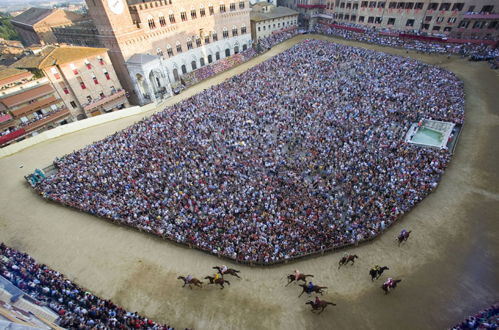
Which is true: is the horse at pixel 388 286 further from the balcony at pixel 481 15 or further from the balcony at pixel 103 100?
the balcony at pixel 481 15

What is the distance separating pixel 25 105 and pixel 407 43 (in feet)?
203

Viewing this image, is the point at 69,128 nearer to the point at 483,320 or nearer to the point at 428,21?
the point at 483,320

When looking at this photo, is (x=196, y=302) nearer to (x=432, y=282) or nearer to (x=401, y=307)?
(x=401, y=307)

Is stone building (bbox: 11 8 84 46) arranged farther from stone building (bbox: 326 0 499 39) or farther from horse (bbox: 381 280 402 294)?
horse (bbox: 381 280 402 294)

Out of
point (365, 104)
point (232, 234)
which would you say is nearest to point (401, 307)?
point (232, 234)

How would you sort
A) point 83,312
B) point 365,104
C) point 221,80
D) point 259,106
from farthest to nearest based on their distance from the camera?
point 221,80, point 259,106, point 365,104, point 83,312

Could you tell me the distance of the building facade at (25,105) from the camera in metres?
30.5

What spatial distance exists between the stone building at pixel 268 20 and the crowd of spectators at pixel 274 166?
27.2m

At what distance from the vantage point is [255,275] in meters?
16.5

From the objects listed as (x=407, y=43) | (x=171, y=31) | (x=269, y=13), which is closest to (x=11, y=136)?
(x=171, y=31)

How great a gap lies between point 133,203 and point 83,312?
8.96 metres

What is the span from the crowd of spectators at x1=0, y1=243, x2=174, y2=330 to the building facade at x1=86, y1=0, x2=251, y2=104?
31116 mm

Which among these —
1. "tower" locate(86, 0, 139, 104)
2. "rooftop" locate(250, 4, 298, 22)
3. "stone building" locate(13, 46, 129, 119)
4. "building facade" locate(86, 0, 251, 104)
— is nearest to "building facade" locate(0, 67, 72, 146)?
"stone building" locate(13, 46, 129, 119)

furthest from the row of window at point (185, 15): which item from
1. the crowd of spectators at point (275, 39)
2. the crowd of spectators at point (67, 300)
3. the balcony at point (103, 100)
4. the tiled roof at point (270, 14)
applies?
the crowd of spectators at point (67, 300)
